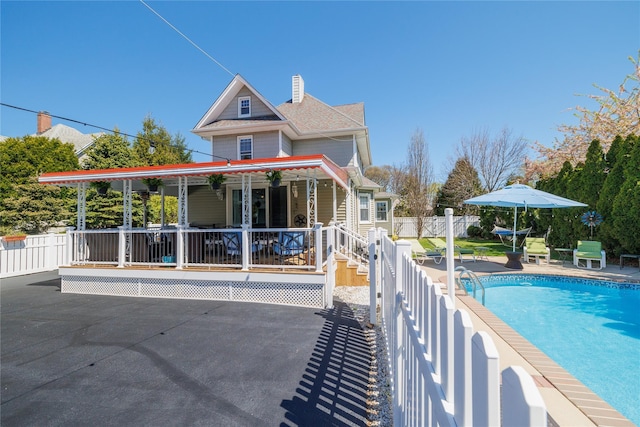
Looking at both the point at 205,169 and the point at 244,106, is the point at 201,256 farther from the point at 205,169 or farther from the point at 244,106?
the point at 244,106

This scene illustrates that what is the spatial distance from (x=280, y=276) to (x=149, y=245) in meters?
4.54

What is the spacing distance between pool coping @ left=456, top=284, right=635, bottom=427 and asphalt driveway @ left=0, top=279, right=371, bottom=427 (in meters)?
2.12

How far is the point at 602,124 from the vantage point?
1842 cm

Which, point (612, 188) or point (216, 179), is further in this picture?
point (612, 188)

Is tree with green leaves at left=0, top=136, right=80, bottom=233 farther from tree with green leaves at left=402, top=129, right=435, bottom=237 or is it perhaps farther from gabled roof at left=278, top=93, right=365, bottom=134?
tree with green leaves at left=402, top=129, right=435, bottom=237

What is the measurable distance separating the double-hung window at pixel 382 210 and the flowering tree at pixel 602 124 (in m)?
11.9

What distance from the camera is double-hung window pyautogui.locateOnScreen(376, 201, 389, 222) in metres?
22.2

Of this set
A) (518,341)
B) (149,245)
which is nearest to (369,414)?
(518,341)

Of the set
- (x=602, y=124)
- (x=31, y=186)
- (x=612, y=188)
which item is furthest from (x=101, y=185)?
(x=602, y=124)

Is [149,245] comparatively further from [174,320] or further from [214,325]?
[214,325]

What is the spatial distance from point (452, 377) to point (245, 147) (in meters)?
13.4

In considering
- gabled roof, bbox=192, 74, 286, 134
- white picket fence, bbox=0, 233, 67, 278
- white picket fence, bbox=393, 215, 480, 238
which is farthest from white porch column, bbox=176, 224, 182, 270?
white picket fence, bbox=393, 215, 480, 238

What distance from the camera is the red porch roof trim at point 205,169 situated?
720 centimetres

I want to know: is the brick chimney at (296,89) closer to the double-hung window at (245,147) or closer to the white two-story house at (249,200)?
the white two-story house at (249,200)
